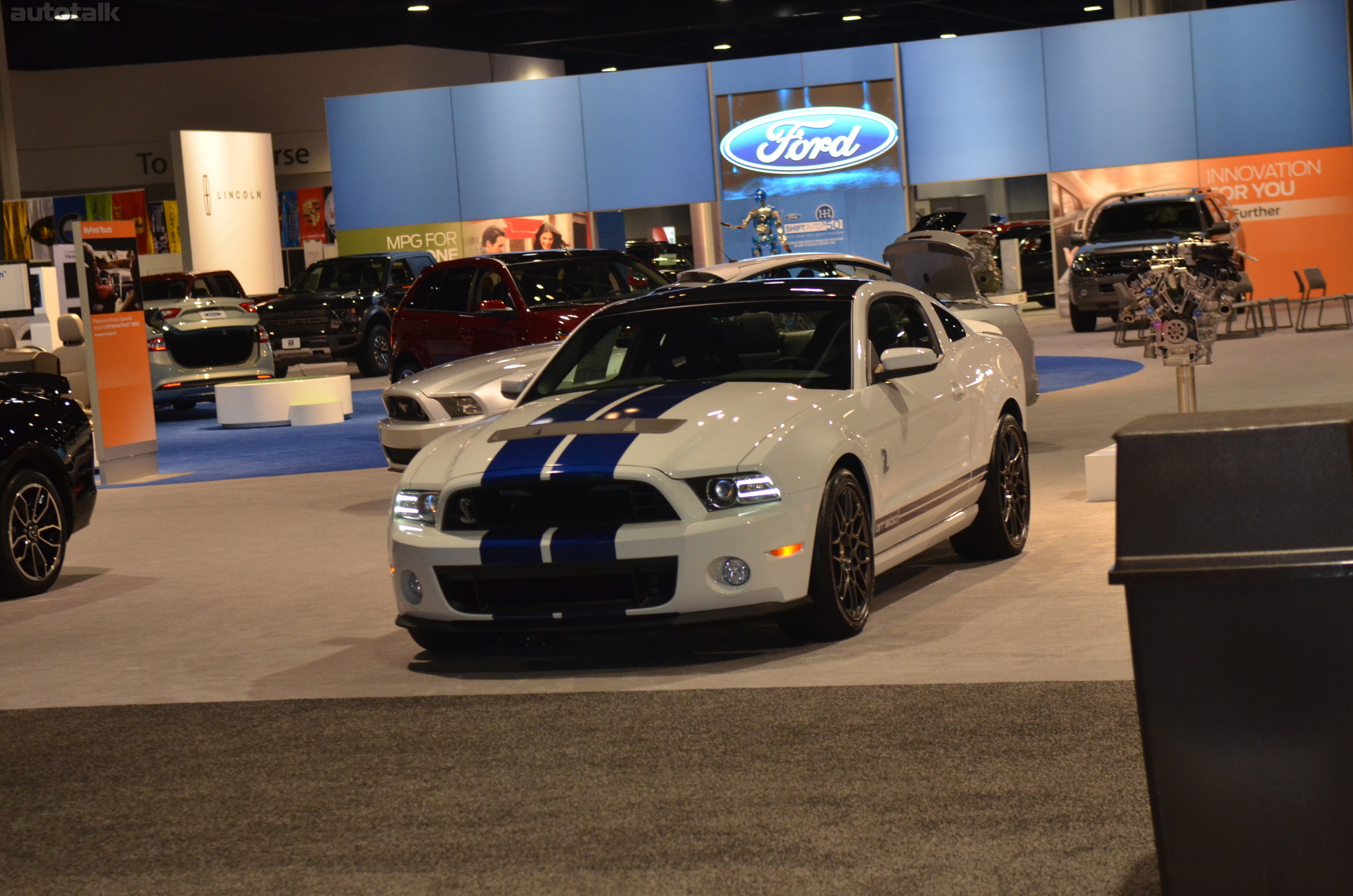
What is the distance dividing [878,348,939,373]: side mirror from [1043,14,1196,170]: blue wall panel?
21861 mm

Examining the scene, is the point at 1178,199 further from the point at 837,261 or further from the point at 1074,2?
the point at 1074,2

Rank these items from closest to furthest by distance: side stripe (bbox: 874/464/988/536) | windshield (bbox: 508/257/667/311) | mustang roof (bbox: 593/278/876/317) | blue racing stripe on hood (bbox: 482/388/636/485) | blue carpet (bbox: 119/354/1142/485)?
1. blue racing stripe on hood (bbox: 482/388/636/485)
2. side stripe (bbox: 874/464/988/536)
3. mustang roof (bbox: 593/278/876/317)
4. windshield (bbox: 508/257/667/311)
5. blue carpet (bbox: 119/354/1142/485)

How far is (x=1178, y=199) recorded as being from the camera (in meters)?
23.5

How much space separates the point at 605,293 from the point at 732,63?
606 inches

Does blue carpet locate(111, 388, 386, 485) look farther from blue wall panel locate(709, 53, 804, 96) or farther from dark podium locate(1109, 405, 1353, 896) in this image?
dark podium locate(1109, 405, 1353, 896)

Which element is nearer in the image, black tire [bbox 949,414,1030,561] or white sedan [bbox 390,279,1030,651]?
white sedan [bbox 390,279,1030,651]

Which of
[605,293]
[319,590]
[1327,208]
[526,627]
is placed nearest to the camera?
[526,627]

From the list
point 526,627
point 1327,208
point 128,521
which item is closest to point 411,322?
point 128,521

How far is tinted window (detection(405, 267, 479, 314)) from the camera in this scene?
14.3 m

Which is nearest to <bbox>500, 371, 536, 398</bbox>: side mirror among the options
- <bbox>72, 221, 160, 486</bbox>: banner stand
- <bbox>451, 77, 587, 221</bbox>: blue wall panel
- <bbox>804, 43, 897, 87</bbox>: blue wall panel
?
<bbox>72, 221, 160, 486</bbox>: banner stand

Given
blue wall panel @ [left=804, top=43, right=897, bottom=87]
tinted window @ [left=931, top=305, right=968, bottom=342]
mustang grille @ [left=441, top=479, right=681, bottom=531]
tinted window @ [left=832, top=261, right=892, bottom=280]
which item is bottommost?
mustang grille @ [left=441, top=479, right=681, bottom=531]

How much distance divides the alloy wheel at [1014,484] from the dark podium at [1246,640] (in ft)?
15.9

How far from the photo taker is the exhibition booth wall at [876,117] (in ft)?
87.7

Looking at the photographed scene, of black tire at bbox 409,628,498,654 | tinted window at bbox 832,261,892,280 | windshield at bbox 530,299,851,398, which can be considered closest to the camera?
black tire at bbox 409,628,498,654
